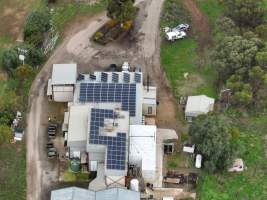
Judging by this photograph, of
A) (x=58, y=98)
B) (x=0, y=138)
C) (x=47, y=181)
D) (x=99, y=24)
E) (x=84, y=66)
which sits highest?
(x=99, y=24)

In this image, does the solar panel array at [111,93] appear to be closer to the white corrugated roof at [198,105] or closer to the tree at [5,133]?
the white corrugated roof at [198,105]

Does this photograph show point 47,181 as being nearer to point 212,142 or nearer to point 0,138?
point 0,138

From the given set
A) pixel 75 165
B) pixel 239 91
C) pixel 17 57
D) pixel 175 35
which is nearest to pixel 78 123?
pixel 75 165

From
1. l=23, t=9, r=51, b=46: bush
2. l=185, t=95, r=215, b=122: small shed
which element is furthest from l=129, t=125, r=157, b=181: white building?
l=23, t=9, r=51, b=46: bush

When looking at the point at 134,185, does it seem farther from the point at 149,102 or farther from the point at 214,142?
the point at 149,102

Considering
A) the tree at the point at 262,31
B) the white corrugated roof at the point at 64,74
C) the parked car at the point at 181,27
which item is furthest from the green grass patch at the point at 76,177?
the tree at the point at 262,31

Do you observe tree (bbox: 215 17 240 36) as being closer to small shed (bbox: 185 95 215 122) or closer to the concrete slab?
small shed (bbox: 185 95 215 122)

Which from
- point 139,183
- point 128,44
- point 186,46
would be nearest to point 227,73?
point 186,46
